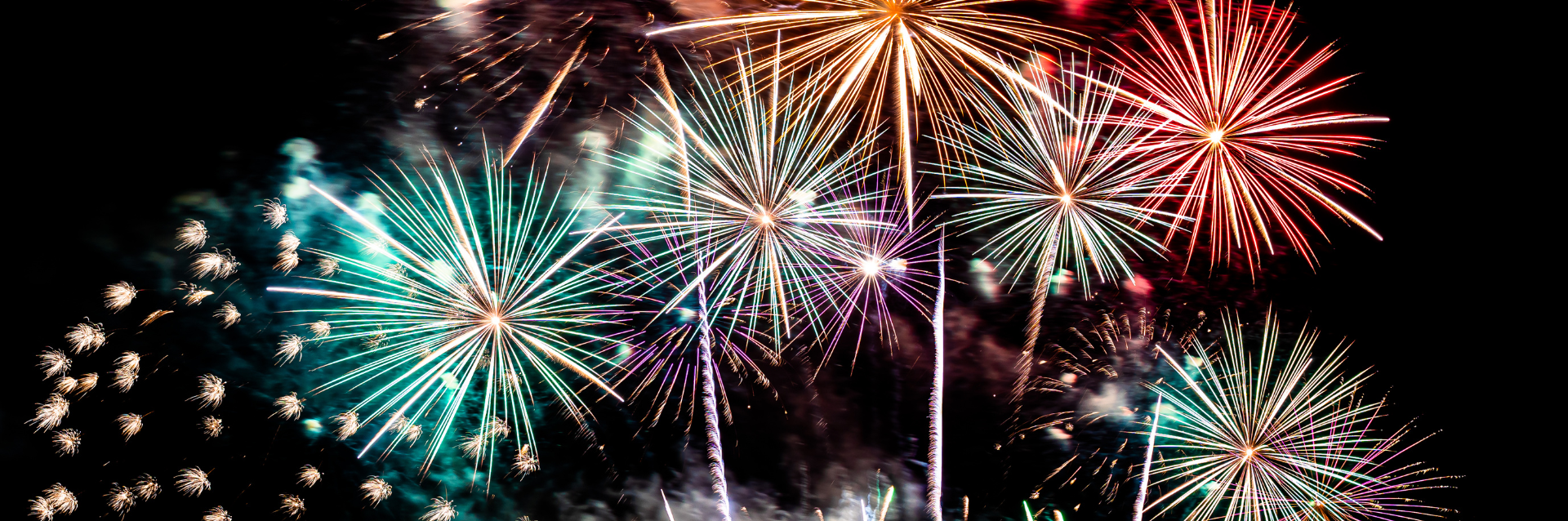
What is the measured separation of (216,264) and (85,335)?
0.16 metres

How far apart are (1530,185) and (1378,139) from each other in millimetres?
172

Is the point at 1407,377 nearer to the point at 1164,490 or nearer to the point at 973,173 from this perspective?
the point at 1164,490

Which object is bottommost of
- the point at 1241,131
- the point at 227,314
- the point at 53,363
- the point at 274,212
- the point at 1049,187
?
the point at 53,363

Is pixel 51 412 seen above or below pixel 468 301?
below

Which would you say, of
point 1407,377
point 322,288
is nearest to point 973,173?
point 1407,377

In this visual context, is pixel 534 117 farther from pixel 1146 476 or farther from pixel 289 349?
pixel 1146 476

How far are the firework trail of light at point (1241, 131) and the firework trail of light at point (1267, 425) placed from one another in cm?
12

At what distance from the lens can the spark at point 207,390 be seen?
2.46 ft

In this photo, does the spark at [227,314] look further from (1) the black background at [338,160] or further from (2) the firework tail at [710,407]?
(2) the firework tail at [710,407]

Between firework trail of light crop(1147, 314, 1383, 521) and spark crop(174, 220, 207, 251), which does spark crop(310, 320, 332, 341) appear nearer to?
spark crop(174, 220, 207, 251)

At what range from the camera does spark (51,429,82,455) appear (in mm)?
748

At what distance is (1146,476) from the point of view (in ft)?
2.45

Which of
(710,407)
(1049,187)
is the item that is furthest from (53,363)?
(1049,187)

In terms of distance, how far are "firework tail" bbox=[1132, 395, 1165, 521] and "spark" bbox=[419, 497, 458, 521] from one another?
2.57 feet
